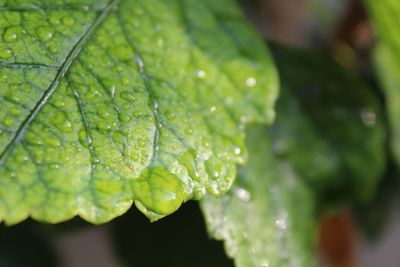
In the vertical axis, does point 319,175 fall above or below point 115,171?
below

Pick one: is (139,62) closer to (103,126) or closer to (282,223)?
(103,126)

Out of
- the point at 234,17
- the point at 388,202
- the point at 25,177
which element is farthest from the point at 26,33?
the point at 388,202

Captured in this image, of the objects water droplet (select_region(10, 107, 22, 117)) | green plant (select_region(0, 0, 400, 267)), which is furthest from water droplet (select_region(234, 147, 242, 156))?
water droplet (select_region(10, 107, 22, 117))

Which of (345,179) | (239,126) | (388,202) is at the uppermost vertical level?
(239,126)

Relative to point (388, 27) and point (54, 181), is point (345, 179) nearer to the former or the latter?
point (388, 27)

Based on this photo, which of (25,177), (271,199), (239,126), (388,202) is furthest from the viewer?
(388,202)

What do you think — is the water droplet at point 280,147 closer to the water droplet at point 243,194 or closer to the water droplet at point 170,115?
the water droplet at point 243,194

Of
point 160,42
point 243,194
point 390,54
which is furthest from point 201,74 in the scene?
point 390,54

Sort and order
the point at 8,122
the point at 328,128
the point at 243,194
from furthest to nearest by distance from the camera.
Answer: the point at 328,128 → the point at 243,194 → the point at 8,122
